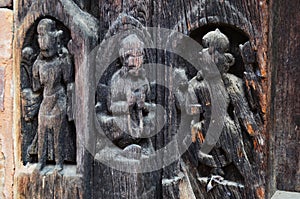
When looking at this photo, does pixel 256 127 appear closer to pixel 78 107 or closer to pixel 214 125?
pixel 214 125

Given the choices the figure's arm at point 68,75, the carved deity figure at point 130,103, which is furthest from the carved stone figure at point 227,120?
the figure's arm at point 68,75

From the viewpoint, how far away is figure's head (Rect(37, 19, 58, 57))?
4.58 feet

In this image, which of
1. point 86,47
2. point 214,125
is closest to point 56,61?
point 86,47

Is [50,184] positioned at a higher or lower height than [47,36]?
lower

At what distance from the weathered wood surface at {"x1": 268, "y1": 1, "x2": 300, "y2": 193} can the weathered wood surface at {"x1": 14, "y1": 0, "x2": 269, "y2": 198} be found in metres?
0.04

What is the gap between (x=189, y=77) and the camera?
1383 mm

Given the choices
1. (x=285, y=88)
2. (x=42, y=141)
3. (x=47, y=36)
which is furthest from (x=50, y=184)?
(x=285, y=88)

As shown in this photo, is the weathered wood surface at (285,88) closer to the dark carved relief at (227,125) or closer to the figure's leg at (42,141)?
the dark carved relief at (227,125)

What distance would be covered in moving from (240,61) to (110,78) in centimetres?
40

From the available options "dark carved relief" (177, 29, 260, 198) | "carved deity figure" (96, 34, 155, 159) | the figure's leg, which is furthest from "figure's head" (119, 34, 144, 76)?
the figure's leg

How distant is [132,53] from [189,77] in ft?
0.63

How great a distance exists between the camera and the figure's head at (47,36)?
1395mm

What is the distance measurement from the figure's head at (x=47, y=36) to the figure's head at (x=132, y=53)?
0.22 meters

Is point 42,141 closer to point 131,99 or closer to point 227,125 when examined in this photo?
point 131,99
